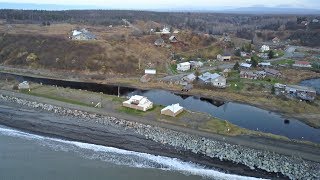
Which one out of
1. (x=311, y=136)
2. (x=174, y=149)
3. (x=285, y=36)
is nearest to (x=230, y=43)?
(x=285, y=36)

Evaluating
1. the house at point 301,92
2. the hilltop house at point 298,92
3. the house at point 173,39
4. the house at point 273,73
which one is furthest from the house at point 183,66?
the house at point 301,92

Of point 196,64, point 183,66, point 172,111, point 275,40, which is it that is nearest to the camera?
point 172,111

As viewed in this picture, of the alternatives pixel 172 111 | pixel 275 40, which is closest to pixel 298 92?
pixel 172 111

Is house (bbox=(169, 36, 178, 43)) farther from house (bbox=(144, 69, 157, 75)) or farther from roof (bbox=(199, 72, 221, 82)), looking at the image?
roof (bbox=(199, 72, 221, 82))

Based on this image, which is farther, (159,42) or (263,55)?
(263,55)

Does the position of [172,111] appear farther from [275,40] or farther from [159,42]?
[275,40]

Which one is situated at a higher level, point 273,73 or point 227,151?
point 273,73

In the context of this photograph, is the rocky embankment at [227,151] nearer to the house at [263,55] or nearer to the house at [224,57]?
the house at [224,57]
